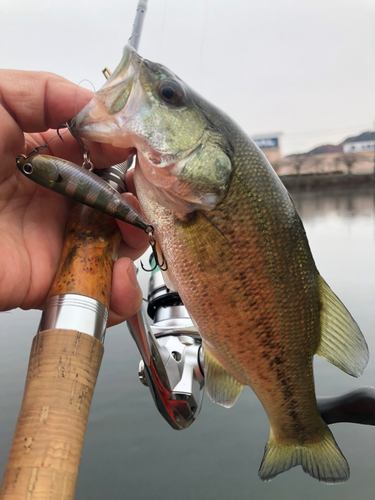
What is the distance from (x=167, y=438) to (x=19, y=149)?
96.5 inches

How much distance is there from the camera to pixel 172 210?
38.5 inches

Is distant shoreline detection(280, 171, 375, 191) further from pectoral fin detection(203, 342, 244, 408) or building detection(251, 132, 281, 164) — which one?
pectoral fin detection(203, 342, 244, 408)

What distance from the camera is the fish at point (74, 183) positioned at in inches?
31.9

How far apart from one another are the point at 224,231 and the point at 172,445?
2.26 metres

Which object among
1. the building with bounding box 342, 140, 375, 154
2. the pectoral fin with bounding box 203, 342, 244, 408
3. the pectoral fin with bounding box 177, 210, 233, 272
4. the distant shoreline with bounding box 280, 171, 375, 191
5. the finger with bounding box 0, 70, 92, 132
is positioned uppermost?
the building with bounding box 342, 140, 375, 154

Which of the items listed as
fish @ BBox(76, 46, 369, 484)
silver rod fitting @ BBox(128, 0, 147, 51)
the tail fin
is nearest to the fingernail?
fish @ BBox(76, 46, 369, 484)

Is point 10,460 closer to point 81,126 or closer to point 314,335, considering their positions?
point 81,126

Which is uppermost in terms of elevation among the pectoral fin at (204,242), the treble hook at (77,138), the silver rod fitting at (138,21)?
the silver rod fitting at (138,21)

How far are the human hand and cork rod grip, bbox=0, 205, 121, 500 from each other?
0.11 m

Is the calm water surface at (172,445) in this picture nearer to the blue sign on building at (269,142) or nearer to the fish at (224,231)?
the fish at (224,231)

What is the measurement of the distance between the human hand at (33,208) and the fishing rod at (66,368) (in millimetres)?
107

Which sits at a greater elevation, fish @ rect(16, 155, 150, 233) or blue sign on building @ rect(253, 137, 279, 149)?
blue sign on building @ rect(253, 137, 279, 149)

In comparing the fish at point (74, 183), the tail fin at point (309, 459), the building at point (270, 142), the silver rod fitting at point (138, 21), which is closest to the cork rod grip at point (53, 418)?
the fish at point (74, 183)

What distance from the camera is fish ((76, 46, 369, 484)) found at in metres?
0.95
